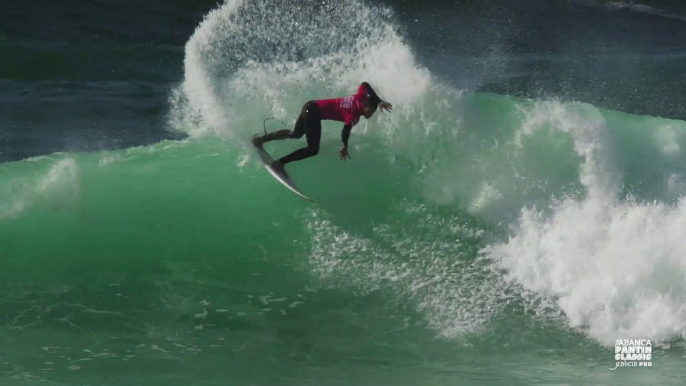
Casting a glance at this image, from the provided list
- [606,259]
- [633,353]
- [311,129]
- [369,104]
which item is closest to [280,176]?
[311,129]

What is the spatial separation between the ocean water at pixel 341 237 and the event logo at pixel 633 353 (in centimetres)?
7

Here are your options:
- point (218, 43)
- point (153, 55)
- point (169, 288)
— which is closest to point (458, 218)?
point (169, 288)

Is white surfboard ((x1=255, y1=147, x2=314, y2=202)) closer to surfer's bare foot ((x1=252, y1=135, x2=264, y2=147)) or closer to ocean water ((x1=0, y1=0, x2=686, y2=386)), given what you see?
surfer's bare foot ((x1=252, y1=135, x2=264, y2=147))

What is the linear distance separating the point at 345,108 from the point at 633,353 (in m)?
3.84

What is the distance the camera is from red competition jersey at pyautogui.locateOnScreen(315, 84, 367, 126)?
7.72 m

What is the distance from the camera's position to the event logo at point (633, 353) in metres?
6.87

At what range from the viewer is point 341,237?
8094 millimetres

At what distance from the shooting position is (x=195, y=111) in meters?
10.3

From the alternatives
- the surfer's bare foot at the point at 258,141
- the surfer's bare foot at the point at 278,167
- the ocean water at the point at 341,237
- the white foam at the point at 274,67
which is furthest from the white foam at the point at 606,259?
the surfer's bare foot at the point at 258,141

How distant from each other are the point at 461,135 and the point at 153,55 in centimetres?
798

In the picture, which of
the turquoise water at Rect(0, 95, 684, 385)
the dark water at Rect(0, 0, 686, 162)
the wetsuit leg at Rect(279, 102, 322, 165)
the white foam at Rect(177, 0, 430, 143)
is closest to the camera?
the turquoise water at Rect(0, 95, 684, 385)

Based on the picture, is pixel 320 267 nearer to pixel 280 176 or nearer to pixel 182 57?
pixel 280 176

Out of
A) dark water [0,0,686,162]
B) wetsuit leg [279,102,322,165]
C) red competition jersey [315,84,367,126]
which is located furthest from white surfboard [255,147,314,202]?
dark water [0,0,686,162]

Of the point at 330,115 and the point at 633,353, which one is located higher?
the point at 330,115
